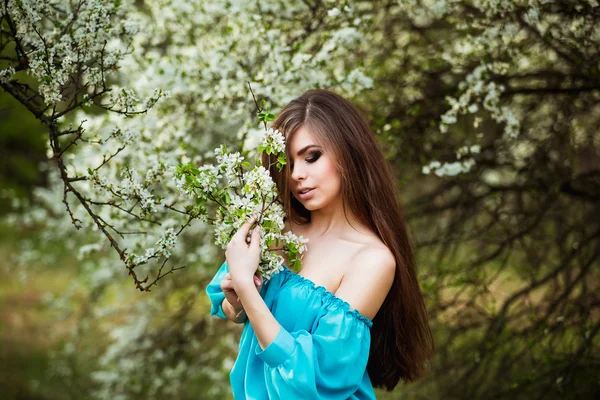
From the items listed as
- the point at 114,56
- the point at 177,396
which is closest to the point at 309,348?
the point at 114,56

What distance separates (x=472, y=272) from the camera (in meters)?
3.86

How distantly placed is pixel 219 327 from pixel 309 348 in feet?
10.9

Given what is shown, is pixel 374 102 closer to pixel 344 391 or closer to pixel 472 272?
pixel 472 272

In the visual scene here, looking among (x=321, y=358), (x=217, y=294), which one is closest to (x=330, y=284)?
(x=321, y=358)

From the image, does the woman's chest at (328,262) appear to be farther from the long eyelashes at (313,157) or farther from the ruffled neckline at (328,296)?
the long eyelashes at (313,157)

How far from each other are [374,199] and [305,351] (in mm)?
685

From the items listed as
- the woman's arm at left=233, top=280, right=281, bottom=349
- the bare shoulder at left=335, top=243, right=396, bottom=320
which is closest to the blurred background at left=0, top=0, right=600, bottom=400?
the bare shoulder at left=335, top=243, right=396, bottom=320

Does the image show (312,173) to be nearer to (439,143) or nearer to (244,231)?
(244,231)

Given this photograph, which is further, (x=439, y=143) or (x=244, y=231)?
(x=439, y=143)

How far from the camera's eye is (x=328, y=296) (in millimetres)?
2020

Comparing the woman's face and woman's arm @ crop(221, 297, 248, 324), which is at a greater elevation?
the woman's face

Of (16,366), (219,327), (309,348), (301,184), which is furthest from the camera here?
(16,366)

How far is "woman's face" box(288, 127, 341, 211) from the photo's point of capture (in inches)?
84.9

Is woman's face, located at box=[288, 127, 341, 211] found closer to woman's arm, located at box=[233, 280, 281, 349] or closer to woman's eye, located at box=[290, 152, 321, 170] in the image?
woman's eye, located at box=[290, 152, 321, 170]
